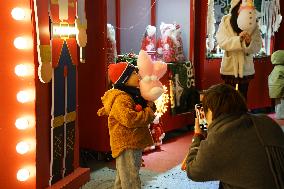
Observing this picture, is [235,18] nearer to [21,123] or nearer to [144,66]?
[144,66]

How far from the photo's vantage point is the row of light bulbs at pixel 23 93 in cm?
279

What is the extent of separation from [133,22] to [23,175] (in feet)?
10.7

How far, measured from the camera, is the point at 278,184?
1827mm

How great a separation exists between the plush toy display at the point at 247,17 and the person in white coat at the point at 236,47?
0.20ft

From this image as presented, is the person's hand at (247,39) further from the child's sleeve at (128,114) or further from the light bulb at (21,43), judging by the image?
the light bulb at (21,43)

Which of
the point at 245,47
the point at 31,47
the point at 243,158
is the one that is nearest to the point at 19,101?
the point at 31,47

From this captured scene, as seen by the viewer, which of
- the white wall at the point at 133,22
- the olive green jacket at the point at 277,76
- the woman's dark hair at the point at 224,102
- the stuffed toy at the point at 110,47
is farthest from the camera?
the olive green jacket at the point at 277,76

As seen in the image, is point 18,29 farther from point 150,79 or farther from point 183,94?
point 183,94

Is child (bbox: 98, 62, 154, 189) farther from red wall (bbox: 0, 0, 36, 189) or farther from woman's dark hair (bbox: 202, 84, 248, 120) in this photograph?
woman's dark hair (bbox: 202, 84, 248, 120)

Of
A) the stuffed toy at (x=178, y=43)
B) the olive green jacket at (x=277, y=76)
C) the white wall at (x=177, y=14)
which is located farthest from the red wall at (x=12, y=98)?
the olive green jacket at (x=277, y=76)

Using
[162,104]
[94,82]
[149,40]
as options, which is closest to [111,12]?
[149,40]

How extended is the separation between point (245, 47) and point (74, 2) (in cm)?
216

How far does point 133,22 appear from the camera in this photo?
18.6 ft

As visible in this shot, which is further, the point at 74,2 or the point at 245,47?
the point at 245,47
